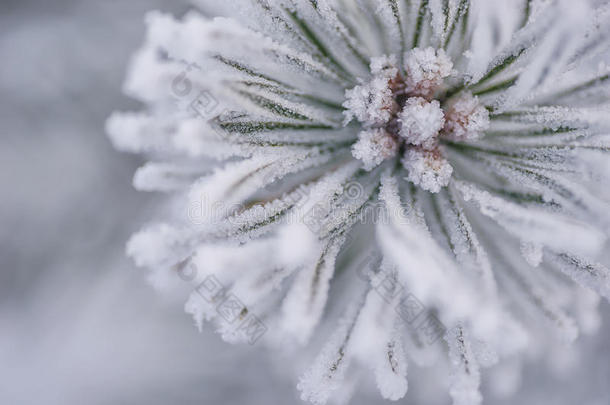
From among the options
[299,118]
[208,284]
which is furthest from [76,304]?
[299,118]

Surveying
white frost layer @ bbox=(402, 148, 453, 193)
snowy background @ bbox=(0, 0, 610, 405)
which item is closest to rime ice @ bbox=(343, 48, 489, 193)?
white frost layer @ bbox=(402, 148, 453, 193)

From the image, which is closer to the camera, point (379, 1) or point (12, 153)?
point (379, 1)

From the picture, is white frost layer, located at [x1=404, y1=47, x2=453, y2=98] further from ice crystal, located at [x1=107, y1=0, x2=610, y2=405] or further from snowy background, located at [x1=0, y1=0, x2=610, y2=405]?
snowy background, located at [x1=0, y1=0, x2=610, y2=405]

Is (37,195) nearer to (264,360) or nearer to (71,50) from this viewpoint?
(71,50)

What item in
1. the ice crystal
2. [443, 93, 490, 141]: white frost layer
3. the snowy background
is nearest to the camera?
the ice crystal

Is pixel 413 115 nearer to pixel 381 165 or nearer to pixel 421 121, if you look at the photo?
pixel 421 121
